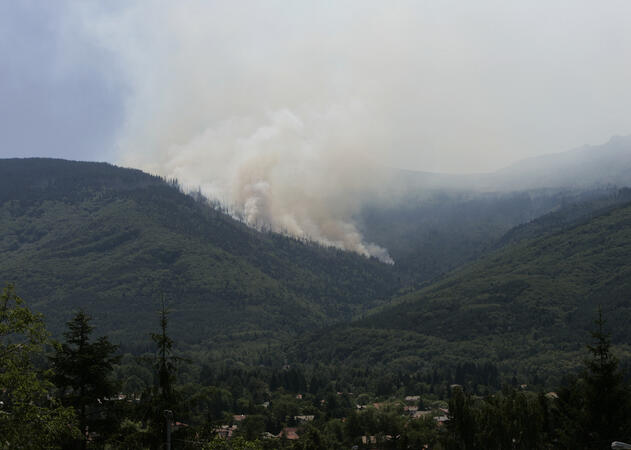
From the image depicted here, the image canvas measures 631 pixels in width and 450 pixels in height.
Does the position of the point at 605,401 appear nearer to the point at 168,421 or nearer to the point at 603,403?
the point at 603,403

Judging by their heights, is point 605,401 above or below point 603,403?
above

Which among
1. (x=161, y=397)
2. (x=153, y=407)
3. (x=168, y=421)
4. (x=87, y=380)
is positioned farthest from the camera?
(x=87, y=380)

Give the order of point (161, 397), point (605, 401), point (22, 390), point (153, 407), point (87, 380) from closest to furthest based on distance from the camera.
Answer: point (22, 390)
point (153, 407)
point (161, 397)
point (87, 380)
point (605, 401)

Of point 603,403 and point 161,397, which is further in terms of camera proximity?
point 603,403

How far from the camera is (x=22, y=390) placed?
23.2 m

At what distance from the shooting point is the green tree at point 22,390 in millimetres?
22828

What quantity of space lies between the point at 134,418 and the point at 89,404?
585 centimetres

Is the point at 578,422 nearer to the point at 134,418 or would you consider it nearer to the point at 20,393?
the point at 134,418

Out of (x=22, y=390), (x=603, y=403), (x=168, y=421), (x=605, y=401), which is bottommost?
(x=603, y=403)

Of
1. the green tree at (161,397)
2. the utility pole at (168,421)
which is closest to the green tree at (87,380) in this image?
the green tree at (161,397)

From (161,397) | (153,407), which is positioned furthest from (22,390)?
(161,397)

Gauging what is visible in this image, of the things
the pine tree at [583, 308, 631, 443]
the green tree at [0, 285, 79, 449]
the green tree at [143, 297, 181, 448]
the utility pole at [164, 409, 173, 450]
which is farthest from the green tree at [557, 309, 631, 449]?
the green tree at [0, 285, 79, 449]

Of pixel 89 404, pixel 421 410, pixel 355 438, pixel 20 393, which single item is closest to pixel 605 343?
pixel 89 404

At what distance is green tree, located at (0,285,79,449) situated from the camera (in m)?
22.8
